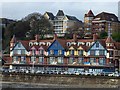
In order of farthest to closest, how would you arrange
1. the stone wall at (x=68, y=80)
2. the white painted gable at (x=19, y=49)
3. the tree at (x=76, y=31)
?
the tree at (x=76, y=31), the white painted gable at (x=19, y=49), the stone wall at (x=68, y=80)

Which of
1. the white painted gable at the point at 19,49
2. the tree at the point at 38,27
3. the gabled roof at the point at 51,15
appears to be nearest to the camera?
the white painted gable at the point at 19,49

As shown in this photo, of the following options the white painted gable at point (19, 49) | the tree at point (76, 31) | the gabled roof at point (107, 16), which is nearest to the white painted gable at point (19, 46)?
the white painted gable at point (19, 49)

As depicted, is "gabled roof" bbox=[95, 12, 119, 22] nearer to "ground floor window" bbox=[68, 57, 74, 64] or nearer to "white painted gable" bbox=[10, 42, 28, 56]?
"white painted gable" bbox=[10, 42, 28, 56]

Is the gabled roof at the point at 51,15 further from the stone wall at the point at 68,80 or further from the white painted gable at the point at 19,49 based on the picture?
the stone wall at the point at 68,80

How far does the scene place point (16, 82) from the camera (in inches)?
927

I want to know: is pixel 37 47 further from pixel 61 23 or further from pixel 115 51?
pixel 61 23

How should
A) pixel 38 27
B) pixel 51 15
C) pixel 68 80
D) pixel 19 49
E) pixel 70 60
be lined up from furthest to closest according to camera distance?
1. pixel 51 15
2. pixel 38 27
3. pixel 19 49
4. pixel 70 60
5. pixel 68 80

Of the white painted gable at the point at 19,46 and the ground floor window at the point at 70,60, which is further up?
the white painted gable at the point at 19,46

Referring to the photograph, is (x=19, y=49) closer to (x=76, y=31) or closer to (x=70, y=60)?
(x=70, y=60)

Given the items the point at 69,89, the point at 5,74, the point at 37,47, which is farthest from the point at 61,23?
the point at 69,89

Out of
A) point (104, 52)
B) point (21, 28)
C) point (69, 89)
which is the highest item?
point (21, 28)

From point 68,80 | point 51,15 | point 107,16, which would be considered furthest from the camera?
point 51,15

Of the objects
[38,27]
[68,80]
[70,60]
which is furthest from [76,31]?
[68,80]

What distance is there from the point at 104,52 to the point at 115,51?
0.69 metres
